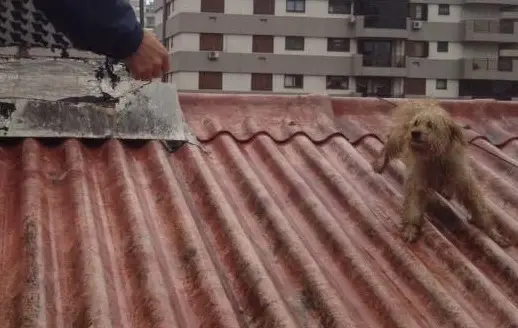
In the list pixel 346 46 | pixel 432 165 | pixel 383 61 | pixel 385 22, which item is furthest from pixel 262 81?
pixel 432 165

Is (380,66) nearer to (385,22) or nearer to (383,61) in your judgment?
(383,61)

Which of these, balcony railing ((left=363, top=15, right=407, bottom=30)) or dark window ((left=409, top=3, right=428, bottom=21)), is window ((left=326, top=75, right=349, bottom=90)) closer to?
balcony railing ((left=363, top=15, right=407, bottom=30))

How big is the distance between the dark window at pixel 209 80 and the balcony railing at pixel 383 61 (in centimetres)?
686

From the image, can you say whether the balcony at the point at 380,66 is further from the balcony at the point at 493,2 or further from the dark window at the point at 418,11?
the balcony at the point at 493,2

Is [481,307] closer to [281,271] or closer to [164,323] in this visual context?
[281,271]

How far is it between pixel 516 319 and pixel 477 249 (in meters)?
0.53

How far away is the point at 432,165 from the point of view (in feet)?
10.0

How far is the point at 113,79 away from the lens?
3.44 m

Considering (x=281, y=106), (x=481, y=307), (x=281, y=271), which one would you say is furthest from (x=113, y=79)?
(x=481, y=307)

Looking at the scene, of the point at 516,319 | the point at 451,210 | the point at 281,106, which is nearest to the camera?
the point at 516,319

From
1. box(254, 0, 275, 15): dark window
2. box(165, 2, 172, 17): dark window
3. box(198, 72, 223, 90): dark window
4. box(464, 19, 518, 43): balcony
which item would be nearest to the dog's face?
box(198, 72, 223, 90): dark window

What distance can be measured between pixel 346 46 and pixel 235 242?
100 feet

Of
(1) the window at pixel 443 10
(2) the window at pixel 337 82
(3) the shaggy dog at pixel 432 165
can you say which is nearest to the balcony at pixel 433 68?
(1) the window at pixel 443 10

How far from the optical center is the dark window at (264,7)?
31.1m
